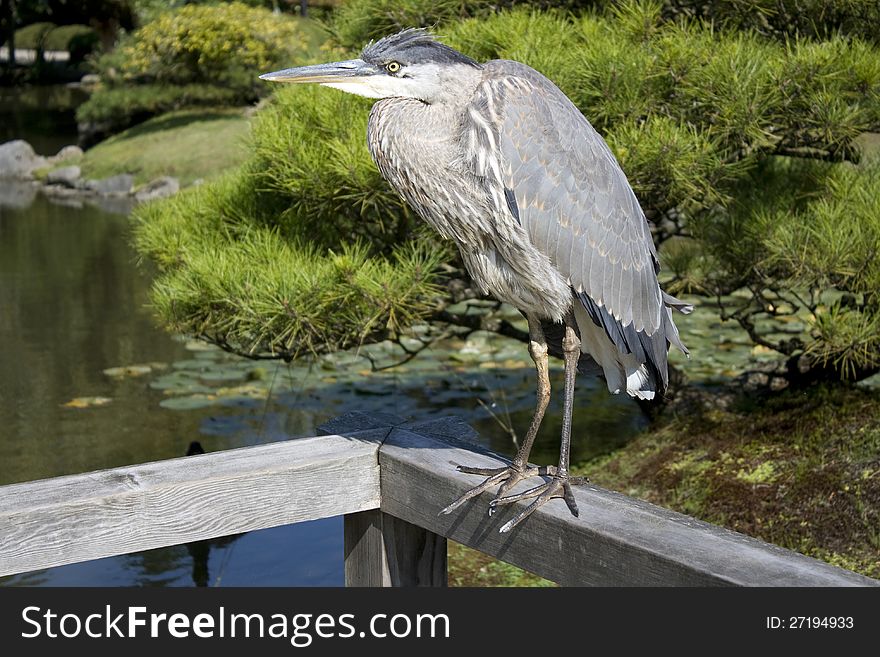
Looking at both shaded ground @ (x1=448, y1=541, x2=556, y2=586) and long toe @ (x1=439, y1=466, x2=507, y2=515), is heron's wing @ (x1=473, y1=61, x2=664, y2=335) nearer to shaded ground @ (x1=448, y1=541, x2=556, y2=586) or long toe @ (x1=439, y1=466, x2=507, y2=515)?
long toe @ (x1=439, y1=466, x2=507, y2=515)

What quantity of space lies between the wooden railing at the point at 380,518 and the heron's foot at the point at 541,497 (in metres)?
0.01

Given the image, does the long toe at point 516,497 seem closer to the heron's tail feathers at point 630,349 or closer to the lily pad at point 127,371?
the heron's tail feathers at point 630,349

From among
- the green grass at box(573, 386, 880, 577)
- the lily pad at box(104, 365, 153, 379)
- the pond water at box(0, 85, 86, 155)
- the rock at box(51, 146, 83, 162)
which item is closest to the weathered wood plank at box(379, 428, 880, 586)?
the green grass at box(573, 386, 880, 577)

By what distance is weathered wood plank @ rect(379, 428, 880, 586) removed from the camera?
4.85 feet

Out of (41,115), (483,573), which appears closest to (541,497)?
(483,573)

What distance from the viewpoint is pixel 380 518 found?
2.14m

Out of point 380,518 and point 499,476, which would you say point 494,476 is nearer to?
point 499,476

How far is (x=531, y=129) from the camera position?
2.19 metres

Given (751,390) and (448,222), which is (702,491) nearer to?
(751,390)

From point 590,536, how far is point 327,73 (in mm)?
999

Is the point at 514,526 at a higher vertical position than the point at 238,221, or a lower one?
higher

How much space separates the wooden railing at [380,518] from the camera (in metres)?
1.56

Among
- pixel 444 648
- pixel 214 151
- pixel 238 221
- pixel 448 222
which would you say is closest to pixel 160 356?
pixel 238 221

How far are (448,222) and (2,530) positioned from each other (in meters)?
1.00
